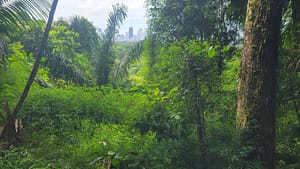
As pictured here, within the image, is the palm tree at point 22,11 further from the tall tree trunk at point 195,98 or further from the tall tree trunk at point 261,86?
the tall tree trunk at point 261,86

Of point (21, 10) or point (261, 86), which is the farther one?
point (21, 10)

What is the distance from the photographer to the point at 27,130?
4000 millimetres

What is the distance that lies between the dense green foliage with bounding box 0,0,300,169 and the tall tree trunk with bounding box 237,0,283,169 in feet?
0.59

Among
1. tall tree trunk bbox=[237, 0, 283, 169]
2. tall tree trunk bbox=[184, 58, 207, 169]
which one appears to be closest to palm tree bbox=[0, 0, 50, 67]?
tall tree trunk bbox=[184, 58, 207, 169]

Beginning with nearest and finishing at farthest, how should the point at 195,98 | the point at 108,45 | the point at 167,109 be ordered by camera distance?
the point at 195,98, the point at 167,109, the point at 108,45

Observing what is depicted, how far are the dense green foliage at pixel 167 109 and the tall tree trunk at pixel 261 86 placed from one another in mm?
181

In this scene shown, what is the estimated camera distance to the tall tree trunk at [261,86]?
8.57 feet

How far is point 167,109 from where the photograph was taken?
3158 millimetres

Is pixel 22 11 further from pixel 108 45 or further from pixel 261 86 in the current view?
pixel 108 45

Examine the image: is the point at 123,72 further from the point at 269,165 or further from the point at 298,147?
the point at 269,165

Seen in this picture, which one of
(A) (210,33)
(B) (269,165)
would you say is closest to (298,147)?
(B) (269,165)

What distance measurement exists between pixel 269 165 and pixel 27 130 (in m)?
3.29

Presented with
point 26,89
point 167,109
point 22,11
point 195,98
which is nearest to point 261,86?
point 195,98

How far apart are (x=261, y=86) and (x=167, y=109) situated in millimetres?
1067
